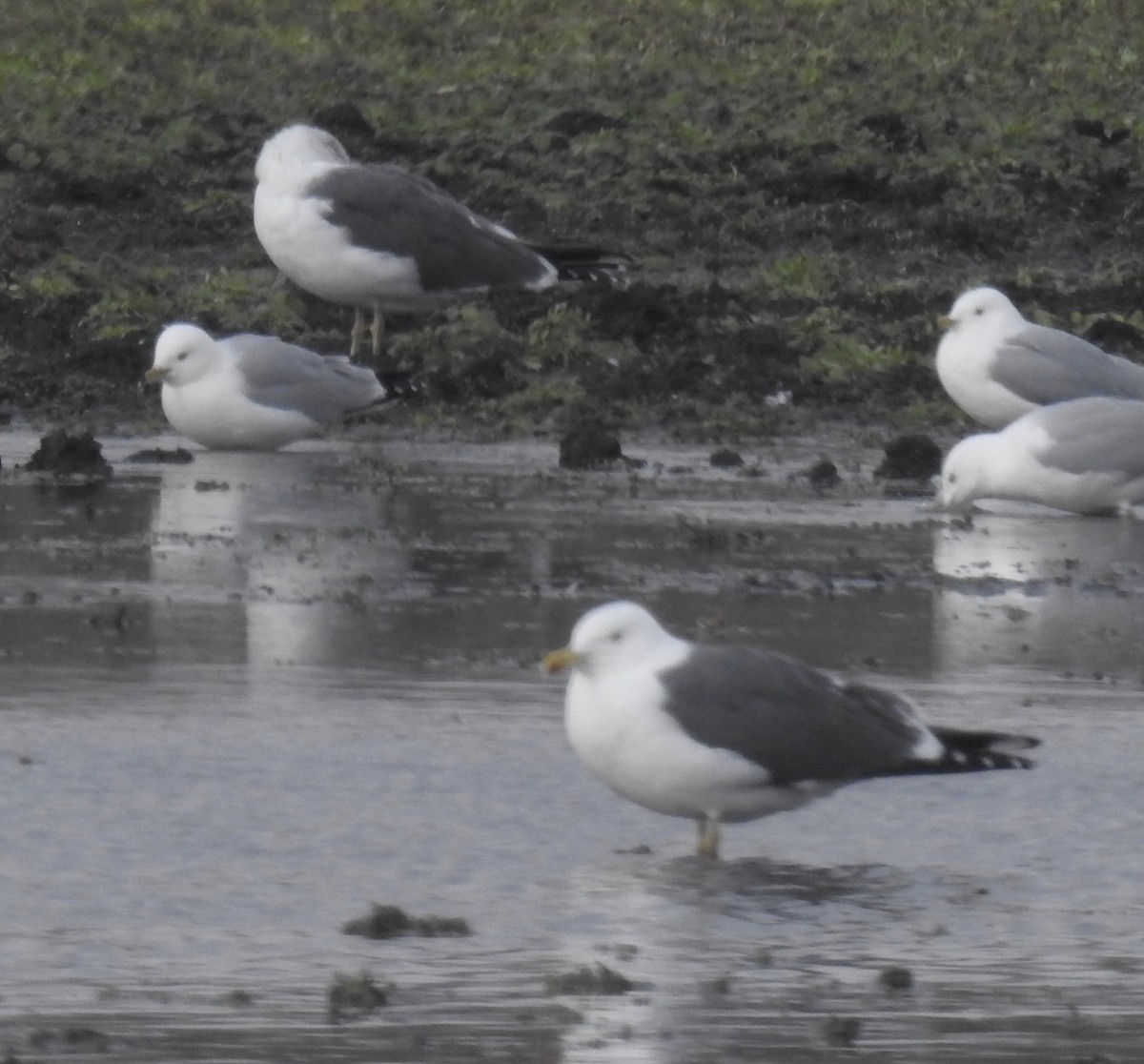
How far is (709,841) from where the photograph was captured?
6.49 m

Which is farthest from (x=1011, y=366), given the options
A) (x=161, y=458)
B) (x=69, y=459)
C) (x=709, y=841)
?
(x=709, y=841)

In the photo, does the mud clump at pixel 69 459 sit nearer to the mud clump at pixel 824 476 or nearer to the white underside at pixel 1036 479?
the mud clump at pixel 824 476

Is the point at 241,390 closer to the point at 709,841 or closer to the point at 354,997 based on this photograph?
the point at 709,841

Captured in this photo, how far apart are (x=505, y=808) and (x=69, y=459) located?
5948mm

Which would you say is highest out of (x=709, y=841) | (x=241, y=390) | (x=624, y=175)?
(x=624, y=175)

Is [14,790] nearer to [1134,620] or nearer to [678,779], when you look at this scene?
[678,779]

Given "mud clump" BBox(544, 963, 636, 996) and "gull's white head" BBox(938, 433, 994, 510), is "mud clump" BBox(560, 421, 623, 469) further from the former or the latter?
"mud clump" BBox(544, 963, 636, 996)

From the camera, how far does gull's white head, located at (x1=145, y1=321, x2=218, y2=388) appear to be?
1353 cm

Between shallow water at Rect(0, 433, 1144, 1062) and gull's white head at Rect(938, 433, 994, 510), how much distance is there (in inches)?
19.4

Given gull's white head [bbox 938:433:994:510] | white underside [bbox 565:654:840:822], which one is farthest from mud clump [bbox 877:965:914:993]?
gull's white head [bbox 938:433:994:510]

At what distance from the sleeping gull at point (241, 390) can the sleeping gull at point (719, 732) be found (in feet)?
23.5

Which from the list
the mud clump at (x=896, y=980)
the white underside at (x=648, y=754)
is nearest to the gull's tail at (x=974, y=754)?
the white underside at (x=648, y=754)

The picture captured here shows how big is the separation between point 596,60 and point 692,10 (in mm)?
1922

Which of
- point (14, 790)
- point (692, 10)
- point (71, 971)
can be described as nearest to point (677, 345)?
point (692, 10)
